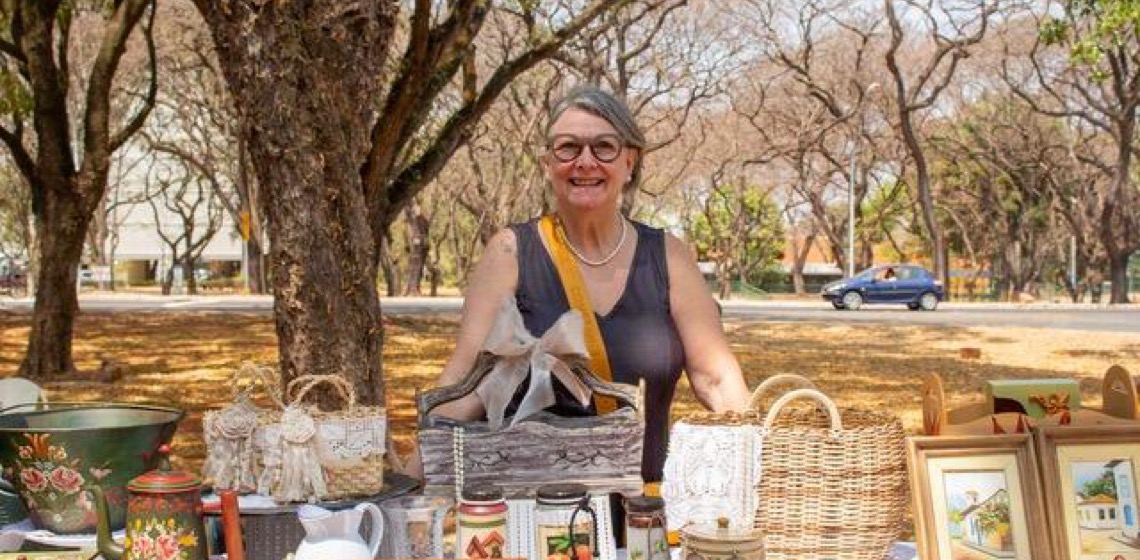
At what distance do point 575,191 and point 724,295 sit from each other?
37.6m

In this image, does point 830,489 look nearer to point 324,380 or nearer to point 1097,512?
point 1097,512

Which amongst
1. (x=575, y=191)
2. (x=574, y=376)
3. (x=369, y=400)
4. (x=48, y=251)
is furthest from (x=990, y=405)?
(x=48, y=251)

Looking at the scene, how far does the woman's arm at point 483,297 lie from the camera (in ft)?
8.81

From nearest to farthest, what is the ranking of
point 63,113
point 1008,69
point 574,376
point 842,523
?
point 842,523 → point 574,376 → point 63,113 → point 1008,69

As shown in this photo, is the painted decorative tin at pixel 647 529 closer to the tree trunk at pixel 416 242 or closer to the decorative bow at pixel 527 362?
the decorative bow at pixel 527 362

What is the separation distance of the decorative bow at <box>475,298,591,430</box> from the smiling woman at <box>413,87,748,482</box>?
43 centimetres

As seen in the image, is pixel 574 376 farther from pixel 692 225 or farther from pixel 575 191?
pixel 692 225

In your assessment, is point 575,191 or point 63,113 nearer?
point 575,191

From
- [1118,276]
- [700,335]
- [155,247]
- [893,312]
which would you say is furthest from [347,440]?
[155,247]

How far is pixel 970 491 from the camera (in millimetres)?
2059

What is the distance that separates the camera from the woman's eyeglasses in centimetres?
266

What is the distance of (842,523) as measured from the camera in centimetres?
207

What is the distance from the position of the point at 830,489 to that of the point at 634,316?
866 mm

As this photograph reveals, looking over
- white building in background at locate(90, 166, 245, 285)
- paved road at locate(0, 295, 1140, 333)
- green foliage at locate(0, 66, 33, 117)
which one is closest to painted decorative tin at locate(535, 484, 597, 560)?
green foliage at locate(0, 66, 33, 117)
